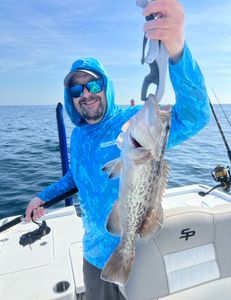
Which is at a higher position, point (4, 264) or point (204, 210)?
point (204, 210)

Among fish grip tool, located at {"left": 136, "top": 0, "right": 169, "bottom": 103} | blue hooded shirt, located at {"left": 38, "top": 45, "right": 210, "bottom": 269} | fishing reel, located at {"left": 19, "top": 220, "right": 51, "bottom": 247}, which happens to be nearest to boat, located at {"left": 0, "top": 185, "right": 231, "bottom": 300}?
fishing reel, located at {"left": 19, "top": 220, "right": 51, "bottom": 247}

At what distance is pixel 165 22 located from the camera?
149 cm

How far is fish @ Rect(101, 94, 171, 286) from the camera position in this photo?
1.68m

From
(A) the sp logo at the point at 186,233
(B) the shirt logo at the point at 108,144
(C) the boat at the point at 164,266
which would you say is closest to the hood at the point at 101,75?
(B) the shirt logo at the point at 108,144

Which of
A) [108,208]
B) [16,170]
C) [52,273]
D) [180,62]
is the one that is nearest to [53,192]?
[52,273]

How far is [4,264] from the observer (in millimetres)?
3537

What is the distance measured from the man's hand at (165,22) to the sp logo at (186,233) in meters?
1.71

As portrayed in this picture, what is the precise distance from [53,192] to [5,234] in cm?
137

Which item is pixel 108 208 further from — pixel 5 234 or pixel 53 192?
pixel 5 234

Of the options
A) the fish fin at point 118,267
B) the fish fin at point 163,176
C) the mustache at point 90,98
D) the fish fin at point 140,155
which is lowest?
the fish fin at point 118,267

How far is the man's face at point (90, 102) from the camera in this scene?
2.82m

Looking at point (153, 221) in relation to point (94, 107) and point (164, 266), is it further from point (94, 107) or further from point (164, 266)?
point (94, 107)

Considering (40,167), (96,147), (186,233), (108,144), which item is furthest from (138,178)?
(40,167)

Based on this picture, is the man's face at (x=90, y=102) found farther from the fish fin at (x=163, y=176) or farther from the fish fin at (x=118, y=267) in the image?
the fish fin at (x=118, y=267)
